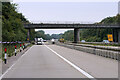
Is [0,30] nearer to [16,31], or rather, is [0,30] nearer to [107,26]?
[16,31]

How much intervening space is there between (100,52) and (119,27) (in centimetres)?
5687

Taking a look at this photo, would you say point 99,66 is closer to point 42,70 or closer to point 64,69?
point 64,69

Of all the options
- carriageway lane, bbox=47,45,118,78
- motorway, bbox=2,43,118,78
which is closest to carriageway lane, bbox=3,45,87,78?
motorway, bbox=2,43,118,78

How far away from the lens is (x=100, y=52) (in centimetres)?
2847

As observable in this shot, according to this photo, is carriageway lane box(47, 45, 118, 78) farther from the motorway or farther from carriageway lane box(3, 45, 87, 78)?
carriageway lane box(3, 45, 87, 78)

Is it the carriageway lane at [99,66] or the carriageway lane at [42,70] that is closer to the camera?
the carriageway lane at [42,70]

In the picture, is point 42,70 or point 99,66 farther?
point 99,66

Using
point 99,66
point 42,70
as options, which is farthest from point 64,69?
point 99,66

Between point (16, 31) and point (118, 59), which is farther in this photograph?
point (16, 31)

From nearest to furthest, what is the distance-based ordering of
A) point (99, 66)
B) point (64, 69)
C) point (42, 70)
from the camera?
point (42, 70) < point (64, 69) < point (99, 66)

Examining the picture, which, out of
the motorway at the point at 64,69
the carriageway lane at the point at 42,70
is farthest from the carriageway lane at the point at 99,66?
the carriageway lane at the point at 42,70

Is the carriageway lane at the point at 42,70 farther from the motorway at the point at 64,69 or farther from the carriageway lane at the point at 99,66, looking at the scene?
the carriageway lane at the point at 99,66

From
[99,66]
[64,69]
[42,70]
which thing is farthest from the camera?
[99,66]

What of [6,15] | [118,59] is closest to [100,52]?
[118,59]
